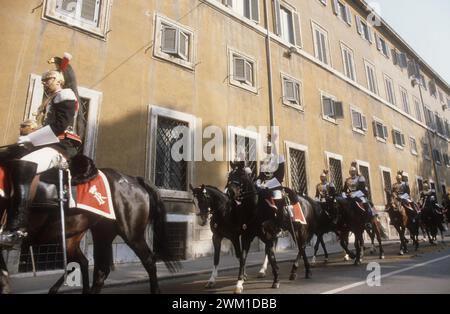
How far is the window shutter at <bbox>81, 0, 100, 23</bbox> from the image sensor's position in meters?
9.71

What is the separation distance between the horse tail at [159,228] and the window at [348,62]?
19.4 meters

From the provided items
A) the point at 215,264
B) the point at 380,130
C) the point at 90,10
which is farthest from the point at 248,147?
the point at 380,130

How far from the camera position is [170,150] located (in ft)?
35.6

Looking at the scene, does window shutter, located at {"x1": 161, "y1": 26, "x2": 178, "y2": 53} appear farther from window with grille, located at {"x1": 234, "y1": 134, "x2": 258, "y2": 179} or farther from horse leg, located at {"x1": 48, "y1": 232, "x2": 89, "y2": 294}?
horse leg, located at {"x1": 48, "y1": 232, "x2": 89, "y2": 294}

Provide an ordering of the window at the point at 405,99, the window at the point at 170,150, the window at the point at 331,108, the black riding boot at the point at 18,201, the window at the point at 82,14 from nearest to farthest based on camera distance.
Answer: the black riding boot at the point at 18,201, the window at the point at 82,14, the window at the point at 170,150, the window at the point at 331,108, the window at the point at 405,99

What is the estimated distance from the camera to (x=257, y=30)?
600 inches

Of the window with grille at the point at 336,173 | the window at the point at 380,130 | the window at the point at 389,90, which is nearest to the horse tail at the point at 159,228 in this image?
the window with grille at the point at 336,173

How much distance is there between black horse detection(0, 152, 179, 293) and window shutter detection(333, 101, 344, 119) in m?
15.9

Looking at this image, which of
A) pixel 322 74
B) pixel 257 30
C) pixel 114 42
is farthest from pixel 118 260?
pixel 322 74

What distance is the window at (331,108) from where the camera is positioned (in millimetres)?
18000

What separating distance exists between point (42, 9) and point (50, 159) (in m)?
7.02

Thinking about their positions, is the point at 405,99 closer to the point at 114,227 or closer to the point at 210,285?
the point at 210,285

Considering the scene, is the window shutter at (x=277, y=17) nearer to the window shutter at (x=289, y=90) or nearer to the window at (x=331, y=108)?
the window shutter at (x=289, y=90)
